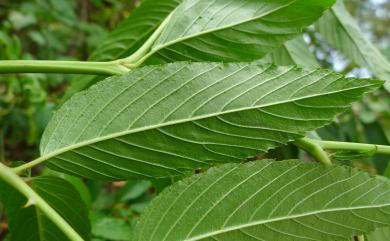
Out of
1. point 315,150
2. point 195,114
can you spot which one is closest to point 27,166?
point 195,114

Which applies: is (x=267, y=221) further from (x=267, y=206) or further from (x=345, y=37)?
(x=345, y=37)

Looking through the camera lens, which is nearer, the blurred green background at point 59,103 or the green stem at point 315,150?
the green stem at point 315,150

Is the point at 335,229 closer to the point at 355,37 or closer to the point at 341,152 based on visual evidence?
the point at 341,152

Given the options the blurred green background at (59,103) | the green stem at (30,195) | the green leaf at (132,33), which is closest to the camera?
the green stem at (30,195)

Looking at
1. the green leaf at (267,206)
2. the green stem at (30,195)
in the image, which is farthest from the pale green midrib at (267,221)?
the green stem at (30,195)

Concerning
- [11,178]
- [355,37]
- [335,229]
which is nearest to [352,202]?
[335,229]

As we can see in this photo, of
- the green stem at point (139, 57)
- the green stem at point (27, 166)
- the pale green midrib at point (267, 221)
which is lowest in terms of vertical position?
the pale green midrib at point (267, 221)

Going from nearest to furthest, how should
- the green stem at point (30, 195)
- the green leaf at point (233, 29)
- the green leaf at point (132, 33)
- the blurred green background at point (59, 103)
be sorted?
the green stem at point (30, 195) → the green leaf at point (233, 29) → the green leaf at point (132, 33) → the blurred green background at point (59, 103)

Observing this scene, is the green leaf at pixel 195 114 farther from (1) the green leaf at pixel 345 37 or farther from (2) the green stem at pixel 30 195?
(1) the green leaf at pixel 345 37
